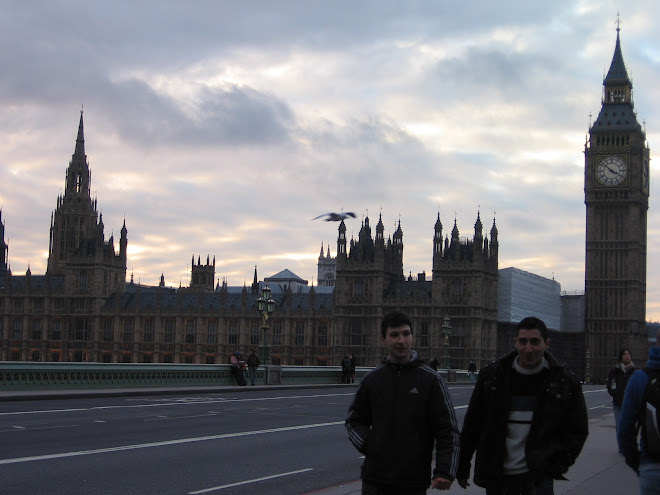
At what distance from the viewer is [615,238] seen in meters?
116

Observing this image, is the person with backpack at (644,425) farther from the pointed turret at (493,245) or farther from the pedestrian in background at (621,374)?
the pointed turret at (493,245)

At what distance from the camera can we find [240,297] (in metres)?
117

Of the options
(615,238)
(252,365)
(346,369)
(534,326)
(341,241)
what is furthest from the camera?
(615,238)

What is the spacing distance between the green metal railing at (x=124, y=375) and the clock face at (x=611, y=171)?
240 feet

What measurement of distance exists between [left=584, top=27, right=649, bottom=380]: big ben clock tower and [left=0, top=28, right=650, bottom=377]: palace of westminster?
0.39ft

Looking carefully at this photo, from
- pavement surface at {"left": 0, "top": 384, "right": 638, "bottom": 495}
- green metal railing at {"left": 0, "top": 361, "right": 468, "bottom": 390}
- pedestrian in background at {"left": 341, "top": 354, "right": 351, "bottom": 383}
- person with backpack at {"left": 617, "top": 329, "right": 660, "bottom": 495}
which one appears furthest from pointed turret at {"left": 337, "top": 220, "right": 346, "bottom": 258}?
person with backpack at {"left": 617, "top": 329, "right": 660, "bottom": 495}

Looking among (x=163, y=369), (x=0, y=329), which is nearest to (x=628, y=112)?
(x=0, y=329)

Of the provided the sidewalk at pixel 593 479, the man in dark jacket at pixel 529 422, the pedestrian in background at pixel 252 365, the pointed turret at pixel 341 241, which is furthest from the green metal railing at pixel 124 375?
the pointed turret at pixel 341 241

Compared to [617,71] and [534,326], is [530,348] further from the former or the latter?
[617,71]

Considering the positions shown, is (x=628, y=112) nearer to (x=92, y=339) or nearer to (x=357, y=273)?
(x=357, y=273)

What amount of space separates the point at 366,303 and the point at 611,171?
3524 cm

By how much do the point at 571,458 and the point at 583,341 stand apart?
114 meters

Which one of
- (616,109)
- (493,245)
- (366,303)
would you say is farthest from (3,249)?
(616,109)

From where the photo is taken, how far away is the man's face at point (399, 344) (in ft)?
25.3
